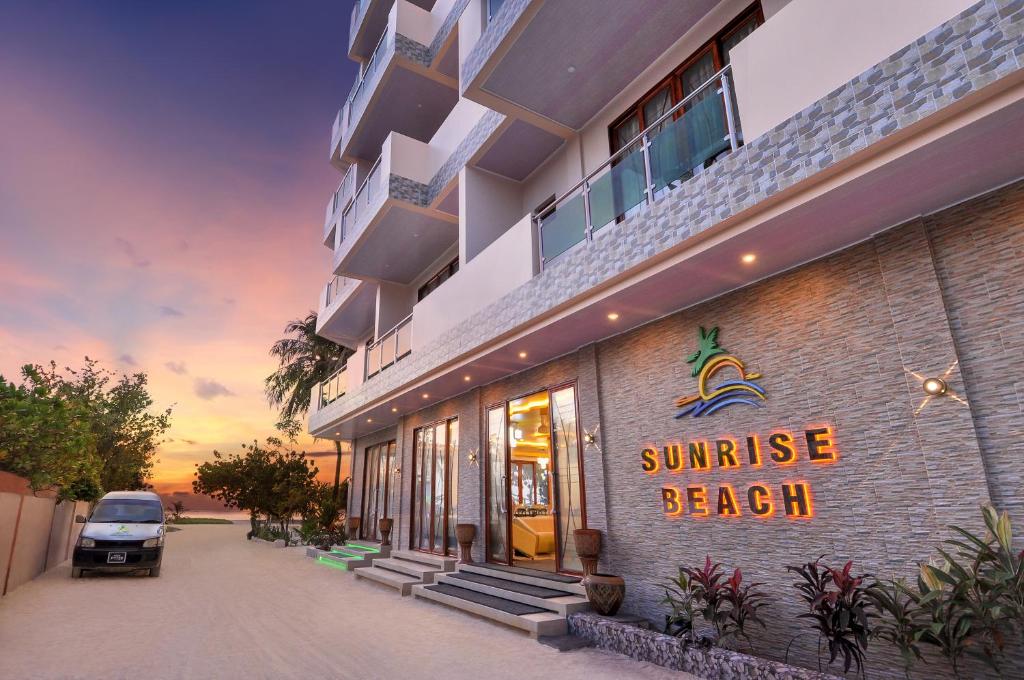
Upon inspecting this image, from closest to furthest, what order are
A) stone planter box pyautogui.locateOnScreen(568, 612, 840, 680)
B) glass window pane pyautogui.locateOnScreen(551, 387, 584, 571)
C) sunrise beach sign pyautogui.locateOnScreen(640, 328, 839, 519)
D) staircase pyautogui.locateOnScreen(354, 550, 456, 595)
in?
stone planter box pyautogui.locateOnScreen(568, 612, 840, 680)
sunrise beach sign pyautogui.locateOnScreen(640, 328, 839, 519)
glass window pane pyautogui.locateOnScreen(551, 387, 584, 571)
staircase pyautogui.locateOnScreen(354, 550, 456, 595)

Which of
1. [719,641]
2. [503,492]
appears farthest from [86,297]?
[719,641]

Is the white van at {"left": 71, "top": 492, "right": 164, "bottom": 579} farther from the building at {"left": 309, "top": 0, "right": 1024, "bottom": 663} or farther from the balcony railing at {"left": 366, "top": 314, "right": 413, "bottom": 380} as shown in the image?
the building at {"left": 309, "top": 0, "right": 1024, "bottom": 663}

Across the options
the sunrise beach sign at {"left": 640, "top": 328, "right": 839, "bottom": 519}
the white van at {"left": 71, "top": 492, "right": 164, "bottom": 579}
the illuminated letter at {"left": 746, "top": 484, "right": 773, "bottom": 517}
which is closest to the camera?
the sunrise beach sign at {"left": 640, "top": 328, "right": 839, "bottom": 519}

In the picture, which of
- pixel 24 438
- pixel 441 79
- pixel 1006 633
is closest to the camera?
pixel 1006 633

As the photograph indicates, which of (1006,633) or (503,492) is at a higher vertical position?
(503,492)

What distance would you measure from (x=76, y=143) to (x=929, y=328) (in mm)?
17812

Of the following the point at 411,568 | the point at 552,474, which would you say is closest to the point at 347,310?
the point at 411,568

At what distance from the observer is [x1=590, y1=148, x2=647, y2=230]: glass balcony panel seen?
6.22 metres

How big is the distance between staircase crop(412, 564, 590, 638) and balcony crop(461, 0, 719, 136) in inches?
295

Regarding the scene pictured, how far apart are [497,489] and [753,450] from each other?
5.47 meters

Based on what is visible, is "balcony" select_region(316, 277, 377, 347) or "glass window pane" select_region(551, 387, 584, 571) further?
"balcony" select_region(316, 277, 377, 347)

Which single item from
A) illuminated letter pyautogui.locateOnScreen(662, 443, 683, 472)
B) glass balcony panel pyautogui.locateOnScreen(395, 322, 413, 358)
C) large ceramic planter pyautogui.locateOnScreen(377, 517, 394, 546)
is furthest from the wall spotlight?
large ceramic planter pyautogui.locateOnScreen(377, 517, 394, 546)

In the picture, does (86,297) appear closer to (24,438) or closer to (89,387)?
(89,387)

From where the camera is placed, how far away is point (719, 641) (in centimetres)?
493
